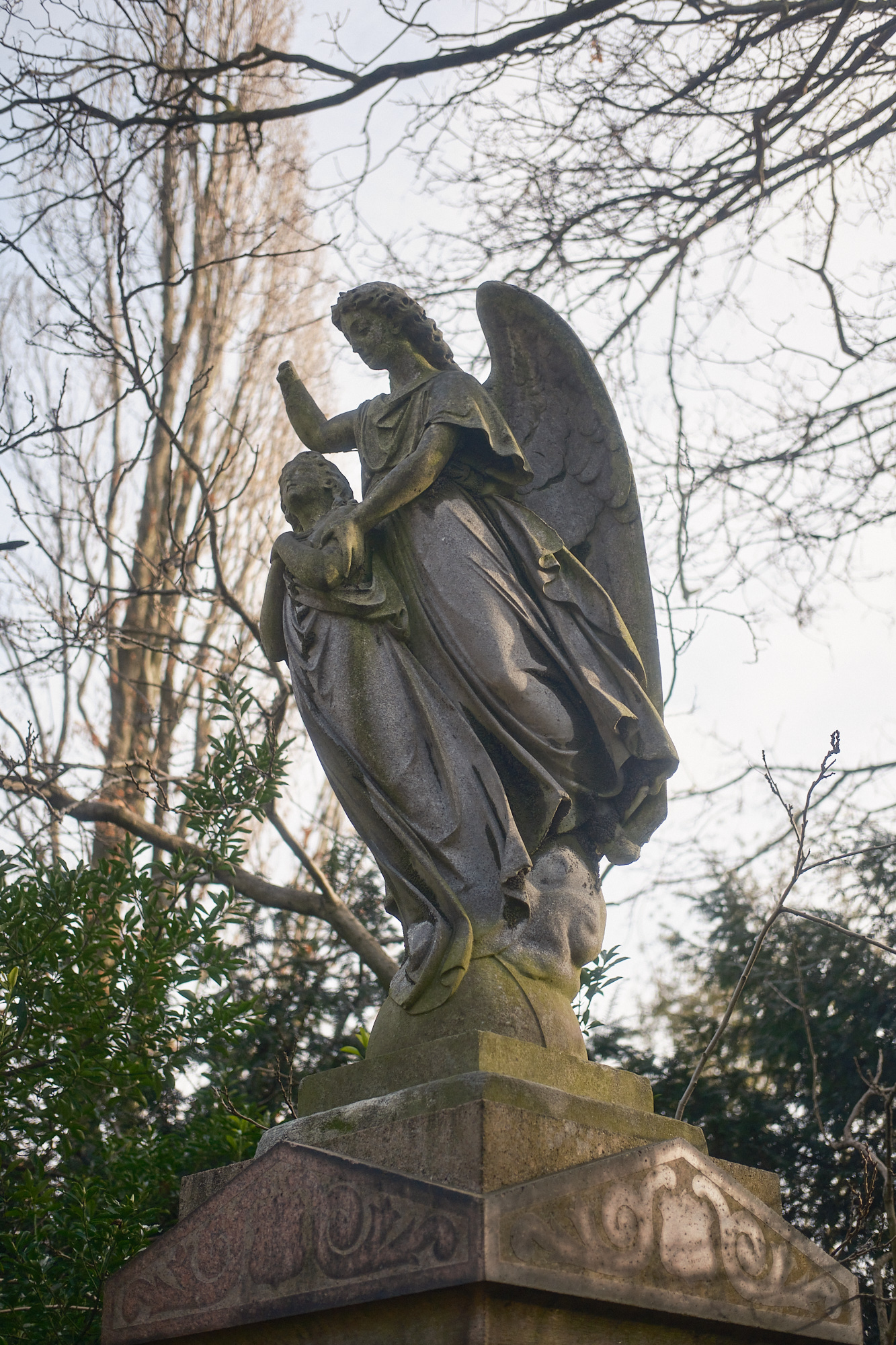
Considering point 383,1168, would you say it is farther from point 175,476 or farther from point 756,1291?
point 175,476

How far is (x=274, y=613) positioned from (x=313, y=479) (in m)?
0.38

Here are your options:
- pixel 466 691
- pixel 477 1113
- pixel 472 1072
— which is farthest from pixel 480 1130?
pixel 466 691

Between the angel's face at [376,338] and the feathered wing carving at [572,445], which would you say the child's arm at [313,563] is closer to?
the angel's face at [376,338]

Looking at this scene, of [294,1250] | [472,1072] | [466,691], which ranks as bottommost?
[294,1250]

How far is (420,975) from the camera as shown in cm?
293

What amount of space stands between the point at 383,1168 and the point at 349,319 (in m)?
2.31

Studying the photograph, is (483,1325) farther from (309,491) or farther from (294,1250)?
(309,491)

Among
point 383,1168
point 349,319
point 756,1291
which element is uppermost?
point 349,319

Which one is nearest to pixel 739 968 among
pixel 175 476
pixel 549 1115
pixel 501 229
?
pixel 501 229

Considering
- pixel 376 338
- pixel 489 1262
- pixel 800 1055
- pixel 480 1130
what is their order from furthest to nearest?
pixel 800 1055, pixel 376 338, pixel 480 1130, pixel 489 1262

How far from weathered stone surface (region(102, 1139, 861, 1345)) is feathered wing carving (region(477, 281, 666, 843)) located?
141cm

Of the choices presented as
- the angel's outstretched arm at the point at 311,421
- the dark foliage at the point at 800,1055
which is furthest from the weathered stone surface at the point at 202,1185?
the dark foliage at the point at 800,1055

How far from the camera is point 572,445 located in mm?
3945

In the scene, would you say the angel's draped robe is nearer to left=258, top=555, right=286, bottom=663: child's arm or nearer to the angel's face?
left=258, top=555, right=286, bottom=663: child's arm
